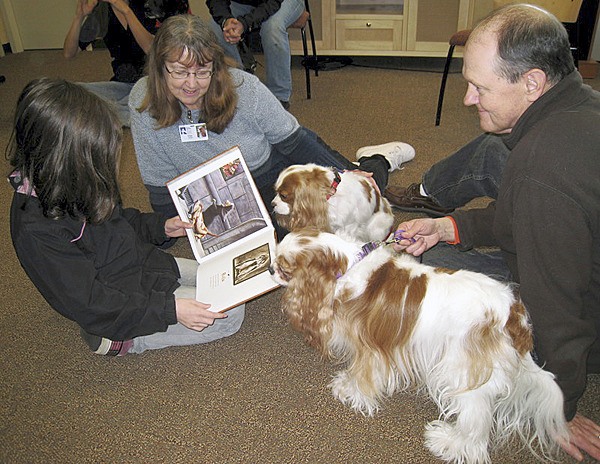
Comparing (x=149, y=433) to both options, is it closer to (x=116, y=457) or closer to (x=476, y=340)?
(x=116, y=457)

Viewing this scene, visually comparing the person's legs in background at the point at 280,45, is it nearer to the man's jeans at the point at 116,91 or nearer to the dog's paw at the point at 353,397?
the man's jeans at the point at 116,91

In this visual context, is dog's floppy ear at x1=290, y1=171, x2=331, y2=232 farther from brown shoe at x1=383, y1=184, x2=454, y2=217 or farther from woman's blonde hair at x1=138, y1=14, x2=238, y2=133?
brown shoe at x1=383, y1=184, x2=454, y2=217

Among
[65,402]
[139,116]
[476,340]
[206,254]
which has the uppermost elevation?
[139,116]

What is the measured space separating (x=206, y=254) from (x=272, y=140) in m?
0.75

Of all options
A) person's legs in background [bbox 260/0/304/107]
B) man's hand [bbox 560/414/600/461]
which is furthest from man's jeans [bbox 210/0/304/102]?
man's hand [bbox 560/414/600/461]

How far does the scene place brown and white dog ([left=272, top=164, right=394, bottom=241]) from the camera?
246cm

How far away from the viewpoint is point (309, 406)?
1.97 metres

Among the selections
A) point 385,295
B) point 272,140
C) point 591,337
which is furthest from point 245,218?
point 591,337

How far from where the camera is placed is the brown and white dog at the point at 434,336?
155cm

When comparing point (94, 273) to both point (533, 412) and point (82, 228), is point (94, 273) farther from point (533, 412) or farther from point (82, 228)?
point (533, 412)

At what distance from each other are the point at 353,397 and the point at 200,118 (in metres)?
1.44

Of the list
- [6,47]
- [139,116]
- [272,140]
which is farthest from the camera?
[6,47]

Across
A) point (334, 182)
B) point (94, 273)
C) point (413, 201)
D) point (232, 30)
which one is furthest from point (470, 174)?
point (232, 30)

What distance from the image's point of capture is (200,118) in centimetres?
251
